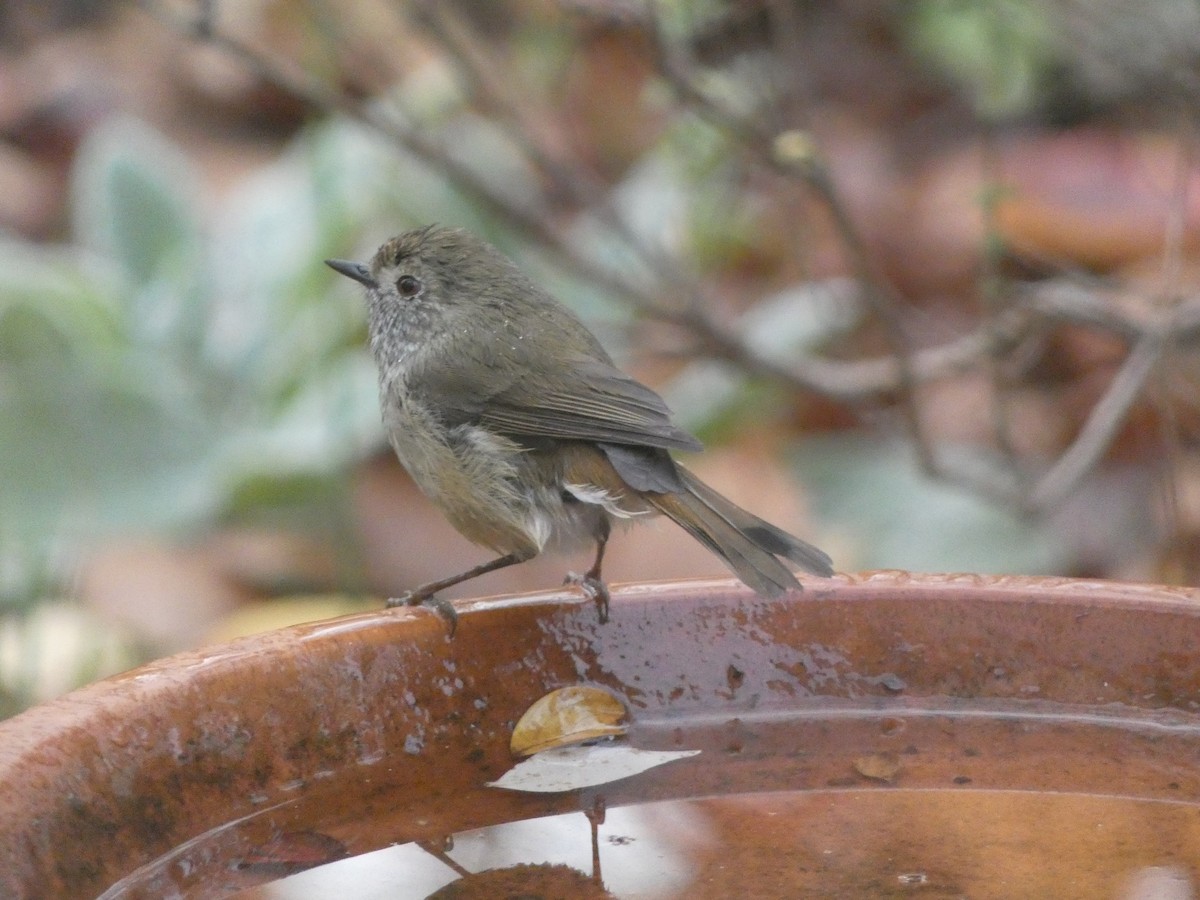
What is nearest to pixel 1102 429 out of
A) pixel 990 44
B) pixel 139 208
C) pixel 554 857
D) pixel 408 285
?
pixel 990 44

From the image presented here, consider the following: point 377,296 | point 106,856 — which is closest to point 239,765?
point 106,856

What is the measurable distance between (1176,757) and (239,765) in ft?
4.47

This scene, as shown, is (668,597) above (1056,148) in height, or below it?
below

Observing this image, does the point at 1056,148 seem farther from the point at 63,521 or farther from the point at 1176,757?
the point at 1176,757

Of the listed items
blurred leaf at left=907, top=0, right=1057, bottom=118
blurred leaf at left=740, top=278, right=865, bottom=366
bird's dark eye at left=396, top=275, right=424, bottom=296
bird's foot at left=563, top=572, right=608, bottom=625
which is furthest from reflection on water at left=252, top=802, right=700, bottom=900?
blurred leaf at left=740, top=278, right=865, bottom=366

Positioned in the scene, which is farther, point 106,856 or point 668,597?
point 668,597

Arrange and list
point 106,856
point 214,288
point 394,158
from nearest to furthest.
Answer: point 106,856 → point 214,288 → point 394,158

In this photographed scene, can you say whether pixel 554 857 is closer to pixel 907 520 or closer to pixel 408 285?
pixel 408 285

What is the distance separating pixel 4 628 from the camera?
504 cm

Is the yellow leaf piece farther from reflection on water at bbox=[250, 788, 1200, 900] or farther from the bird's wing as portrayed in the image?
the bird's wing

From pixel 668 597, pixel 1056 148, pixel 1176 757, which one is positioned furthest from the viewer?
pixel 1056 148

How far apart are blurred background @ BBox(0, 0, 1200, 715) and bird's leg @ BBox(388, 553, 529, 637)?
1.07m

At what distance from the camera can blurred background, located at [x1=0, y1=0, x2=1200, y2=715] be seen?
4566 mm

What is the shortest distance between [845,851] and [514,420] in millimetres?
1392
